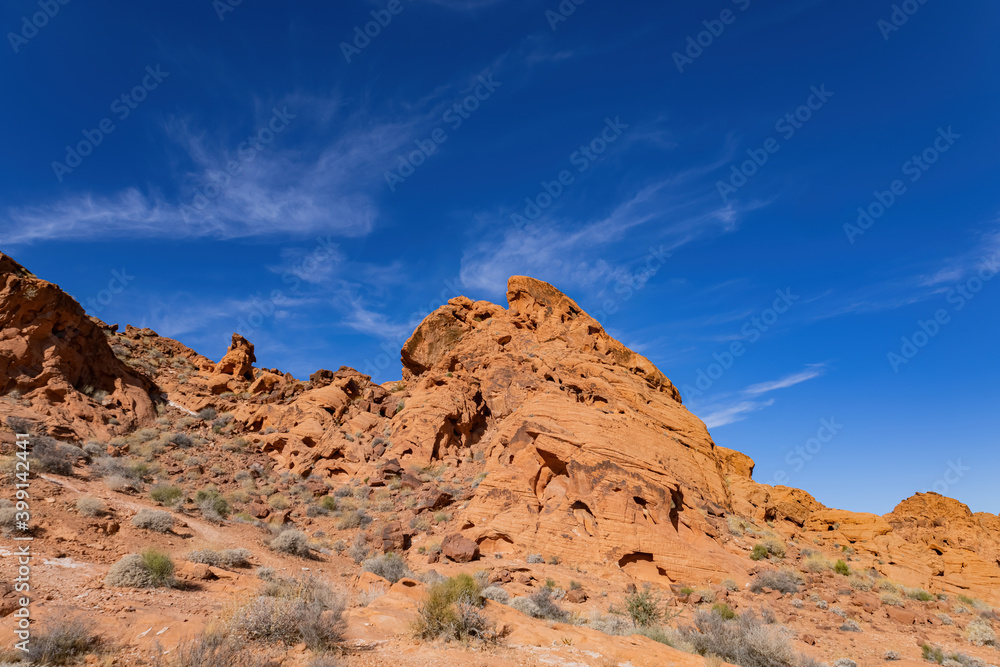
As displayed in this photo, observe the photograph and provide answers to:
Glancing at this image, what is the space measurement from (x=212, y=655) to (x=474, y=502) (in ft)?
43.4

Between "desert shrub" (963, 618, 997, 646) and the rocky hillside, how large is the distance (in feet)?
0.25

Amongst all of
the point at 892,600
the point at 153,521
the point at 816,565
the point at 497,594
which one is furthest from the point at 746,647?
the point at 153,521

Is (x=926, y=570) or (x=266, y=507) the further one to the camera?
(x=926, y=570)

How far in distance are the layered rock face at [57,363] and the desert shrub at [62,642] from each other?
53.9 feet

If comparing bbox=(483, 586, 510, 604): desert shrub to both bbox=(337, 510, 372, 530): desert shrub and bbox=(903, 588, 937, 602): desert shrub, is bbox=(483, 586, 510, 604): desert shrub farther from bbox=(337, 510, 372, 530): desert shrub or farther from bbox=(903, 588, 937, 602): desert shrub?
bbox=(903, 588, 937, 602): desert shrub

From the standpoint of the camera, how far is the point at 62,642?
5.20m

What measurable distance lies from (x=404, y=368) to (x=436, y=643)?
2670cm

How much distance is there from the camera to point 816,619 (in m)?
13.0

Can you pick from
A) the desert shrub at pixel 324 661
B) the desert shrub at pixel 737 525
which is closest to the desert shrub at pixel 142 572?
the desert shrub at pixel 324 661

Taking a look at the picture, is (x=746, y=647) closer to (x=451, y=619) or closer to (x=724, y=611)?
(x=724, y=611)

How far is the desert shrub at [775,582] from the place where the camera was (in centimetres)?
1511

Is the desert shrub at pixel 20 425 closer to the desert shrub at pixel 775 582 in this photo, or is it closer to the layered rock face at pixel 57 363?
the layered rock face at pixel 57 363

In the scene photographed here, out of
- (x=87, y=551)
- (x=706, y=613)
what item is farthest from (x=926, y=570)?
(x=87, y=551)

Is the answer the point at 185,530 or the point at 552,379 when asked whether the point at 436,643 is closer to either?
the point at 185,530
